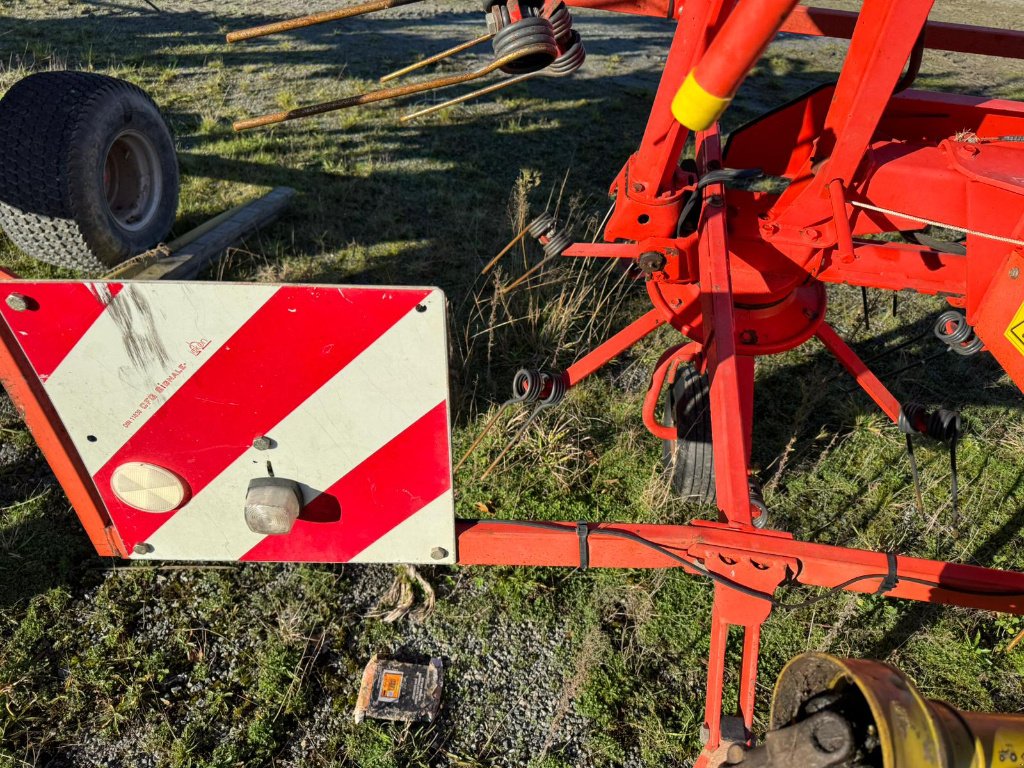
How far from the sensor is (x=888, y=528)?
2.75 meters

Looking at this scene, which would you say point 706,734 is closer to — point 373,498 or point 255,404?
point 373,498

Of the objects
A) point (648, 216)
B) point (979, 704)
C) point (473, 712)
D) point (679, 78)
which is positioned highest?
point (679, 78)

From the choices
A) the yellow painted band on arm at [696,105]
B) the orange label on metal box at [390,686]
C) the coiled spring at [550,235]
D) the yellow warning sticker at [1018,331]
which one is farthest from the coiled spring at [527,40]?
the orange label on metal box at [390,686]

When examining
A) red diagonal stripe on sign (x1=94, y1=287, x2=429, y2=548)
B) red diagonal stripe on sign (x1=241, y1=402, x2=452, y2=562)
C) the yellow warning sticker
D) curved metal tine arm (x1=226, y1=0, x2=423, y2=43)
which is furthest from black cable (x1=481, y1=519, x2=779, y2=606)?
curved metal tine arm (x1=226, y1=0, x2=423, y2=43)

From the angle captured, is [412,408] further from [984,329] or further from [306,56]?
[306,56]

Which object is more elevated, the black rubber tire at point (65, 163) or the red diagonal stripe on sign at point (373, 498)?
the black rubber tire at point (65, 163)

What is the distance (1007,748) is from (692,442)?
1698mm

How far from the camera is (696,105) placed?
4.22 ft

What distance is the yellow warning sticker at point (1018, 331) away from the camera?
1.64 meters

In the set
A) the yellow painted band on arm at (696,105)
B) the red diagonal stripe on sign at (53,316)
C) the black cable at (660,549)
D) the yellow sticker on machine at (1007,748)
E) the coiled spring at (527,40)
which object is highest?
the coiled spring at (527,40)

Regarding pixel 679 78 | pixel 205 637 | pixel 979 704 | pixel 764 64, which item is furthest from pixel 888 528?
pixel 764 64

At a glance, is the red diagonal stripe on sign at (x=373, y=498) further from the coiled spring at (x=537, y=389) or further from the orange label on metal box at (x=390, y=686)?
the coiled spring at (x=537, y=389)

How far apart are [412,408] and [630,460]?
162 centimetres

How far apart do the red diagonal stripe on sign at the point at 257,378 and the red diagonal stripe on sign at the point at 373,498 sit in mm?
193
